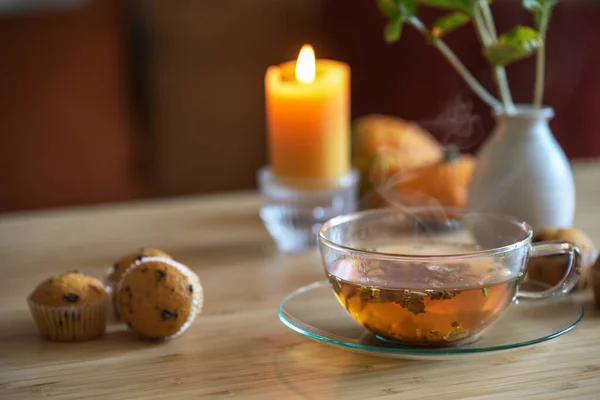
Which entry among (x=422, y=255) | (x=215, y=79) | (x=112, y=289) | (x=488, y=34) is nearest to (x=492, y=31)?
(x=488, y=34)

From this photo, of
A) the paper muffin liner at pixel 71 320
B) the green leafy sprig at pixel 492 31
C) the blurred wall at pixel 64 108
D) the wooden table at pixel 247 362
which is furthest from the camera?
the blurred wall at pixel 64 108

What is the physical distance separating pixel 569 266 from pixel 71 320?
1.45 feet

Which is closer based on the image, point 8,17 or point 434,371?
point 434,371

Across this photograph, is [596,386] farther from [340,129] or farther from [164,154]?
[164,154]

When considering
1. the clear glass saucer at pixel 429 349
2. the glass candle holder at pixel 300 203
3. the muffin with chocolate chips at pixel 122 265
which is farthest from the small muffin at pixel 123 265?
the glass candle holder at pixel 300 203

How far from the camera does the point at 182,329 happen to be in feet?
2.46

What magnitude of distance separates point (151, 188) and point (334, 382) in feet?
6.50

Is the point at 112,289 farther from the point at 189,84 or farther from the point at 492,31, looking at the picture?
the point at 189,84

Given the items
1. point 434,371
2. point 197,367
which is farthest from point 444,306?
point 197,367

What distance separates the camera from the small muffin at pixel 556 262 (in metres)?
0.81

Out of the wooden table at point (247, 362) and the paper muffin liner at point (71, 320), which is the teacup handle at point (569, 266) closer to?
the wooden table at point (247, 362)

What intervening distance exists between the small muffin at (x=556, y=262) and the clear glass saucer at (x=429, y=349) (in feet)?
0.11

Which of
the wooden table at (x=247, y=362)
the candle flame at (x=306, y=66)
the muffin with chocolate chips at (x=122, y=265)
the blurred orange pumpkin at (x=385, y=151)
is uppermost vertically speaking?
the candle flame at (x=306, y=66)

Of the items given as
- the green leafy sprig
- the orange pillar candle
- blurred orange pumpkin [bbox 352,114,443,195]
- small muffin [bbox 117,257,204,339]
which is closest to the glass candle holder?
the orange pillar candle
